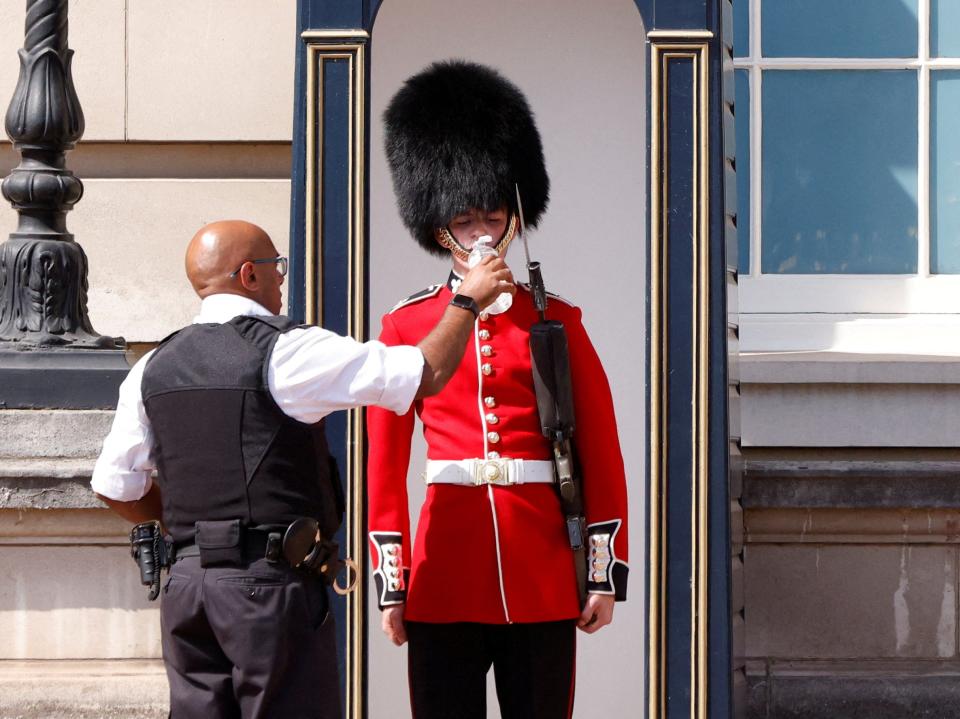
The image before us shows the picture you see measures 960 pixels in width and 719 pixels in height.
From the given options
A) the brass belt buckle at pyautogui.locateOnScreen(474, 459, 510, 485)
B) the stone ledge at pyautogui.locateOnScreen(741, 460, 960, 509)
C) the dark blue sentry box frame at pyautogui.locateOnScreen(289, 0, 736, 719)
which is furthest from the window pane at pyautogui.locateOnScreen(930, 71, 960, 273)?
the brass belt buckle at pyautogui.locateOnScreen(474, 459, 510, 485)

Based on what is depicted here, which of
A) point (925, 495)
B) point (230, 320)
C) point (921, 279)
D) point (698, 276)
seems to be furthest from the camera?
point (921, 279)

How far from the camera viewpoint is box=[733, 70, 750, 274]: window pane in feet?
15.4

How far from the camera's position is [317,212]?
127 inches

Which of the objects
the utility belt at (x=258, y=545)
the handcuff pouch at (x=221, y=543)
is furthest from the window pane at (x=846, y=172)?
the handcuff pouch at (x=221, y=543)

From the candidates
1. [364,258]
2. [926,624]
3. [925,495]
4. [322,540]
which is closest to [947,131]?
[925,495]

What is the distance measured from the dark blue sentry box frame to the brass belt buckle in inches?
15.7

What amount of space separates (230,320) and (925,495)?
2.35 meters

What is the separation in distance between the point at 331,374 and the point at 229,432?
0.68 feet

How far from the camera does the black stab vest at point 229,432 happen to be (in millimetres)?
2584

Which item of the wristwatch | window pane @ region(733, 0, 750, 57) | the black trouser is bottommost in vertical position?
the black trouser

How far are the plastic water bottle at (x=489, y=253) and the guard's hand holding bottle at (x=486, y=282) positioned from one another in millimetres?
139

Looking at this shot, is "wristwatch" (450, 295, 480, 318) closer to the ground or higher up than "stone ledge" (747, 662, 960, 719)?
higher up

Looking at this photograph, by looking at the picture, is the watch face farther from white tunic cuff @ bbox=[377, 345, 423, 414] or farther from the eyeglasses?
the eyeglasses

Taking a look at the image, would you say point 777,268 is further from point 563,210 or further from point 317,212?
point 317,212
